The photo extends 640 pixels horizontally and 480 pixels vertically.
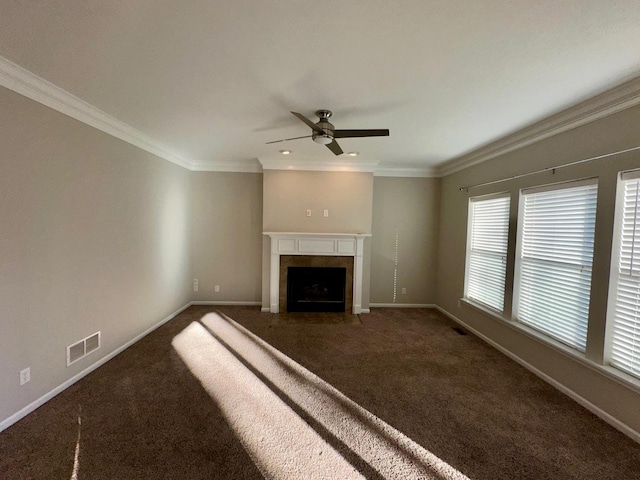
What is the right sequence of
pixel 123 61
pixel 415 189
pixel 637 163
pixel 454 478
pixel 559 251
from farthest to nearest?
pixel 415 189 → pixel 559 251 → pixel 637 163 → pixel 123 61 → pixel 454 478

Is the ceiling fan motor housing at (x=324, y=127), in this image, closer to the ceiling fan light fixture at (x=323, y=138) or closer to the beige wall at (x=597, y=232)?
the ceiling fan light fixture at (x=323, y=138)

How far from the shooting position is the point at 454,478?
62.2 inches

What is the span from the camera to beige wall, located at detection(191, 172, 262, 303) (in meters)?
4.70

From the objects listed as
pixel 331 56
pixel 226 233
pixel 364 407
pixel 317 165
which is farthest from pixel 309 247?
pixel 331 56

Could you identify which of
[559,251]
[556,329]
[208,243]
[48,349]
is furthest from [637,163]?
[208,243]

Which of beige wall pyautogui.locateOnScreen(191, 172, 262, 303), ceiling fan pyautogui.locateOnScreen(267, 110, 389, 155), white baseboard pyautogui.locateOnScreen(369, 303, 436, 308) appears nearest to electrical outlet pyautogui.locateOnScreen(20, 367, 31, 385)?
beige wall pyautogui.locateOnScreen(191, 172, 262, 303)

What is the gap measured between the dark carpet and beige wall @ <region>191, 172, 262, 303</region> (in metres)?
1.66

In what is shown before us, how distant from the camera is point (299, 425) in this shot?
1.97 m

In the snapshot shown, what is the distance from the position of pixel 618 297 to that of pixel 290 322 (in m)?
3.46

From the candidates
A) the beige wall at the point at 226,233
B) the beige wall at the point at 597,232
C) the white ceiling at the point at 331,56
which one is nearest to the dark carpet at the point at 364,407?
the beige wall at the point at 597,232

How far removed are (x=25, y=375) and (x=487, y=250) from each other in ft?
15.7

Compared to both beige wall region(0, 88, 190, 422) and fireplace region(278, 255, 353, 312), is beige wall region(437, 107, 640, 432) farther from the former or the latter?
beige wall region(0, 88, 190, 422)

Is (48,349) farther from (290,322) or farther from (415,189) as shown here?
(415,189)

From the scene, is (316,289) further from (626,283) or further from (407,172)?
(626,283)
